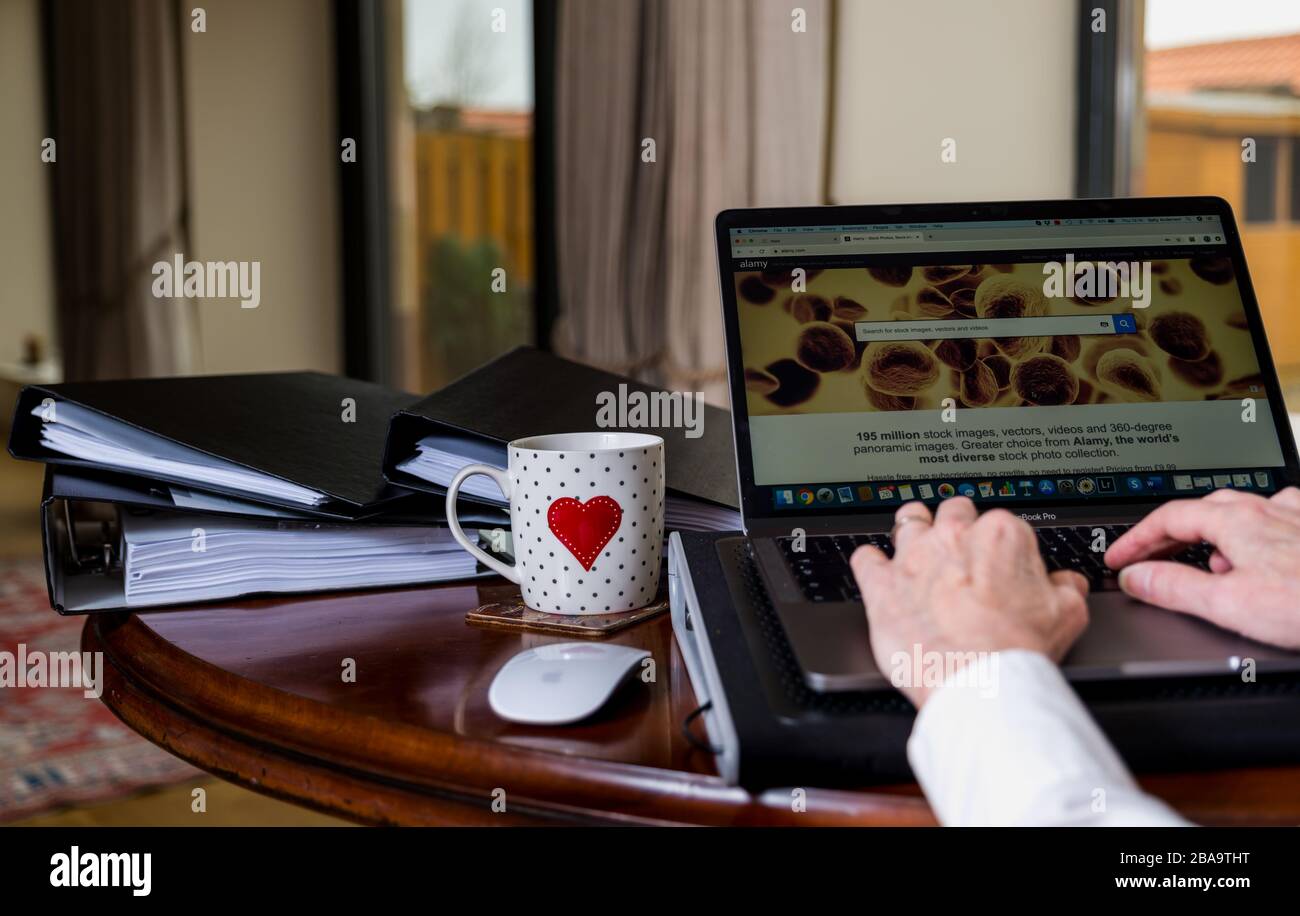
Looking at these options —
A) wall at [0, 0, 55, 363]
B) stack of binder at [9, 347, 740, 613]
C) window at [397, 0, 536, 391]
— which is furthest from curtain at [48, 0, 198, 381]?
stack of binder at [9, 347, 740, 613]

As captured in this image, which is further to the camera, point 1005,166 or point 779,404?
point 1005,166

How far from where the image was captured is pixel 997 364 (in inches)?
33.4

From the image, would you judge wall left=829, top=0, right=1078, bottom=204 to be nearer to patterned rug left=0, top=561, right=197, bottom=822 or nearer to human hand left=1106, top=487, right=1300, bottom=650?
human hand left=1106, top=487, right=1300, bottom=650

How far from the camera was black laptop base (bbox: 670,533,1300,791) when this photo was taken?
1.75 ft

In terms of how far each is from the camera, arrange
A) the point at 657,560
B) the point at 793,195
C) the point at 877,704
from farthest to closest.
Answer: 1. the point at 793,195
2. the point at 657,560
3. the point at 877,704

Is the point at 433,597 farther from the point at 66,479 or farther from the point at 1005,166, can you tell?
the point at 1005,166

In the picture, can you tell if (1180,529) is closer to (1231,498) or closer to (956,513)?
(1231,498)

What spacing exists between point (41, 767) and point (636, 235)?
1762 millimetres

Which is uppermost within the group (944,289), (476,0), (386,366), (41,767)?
(476,0)

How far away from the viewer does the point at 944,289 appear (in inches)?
33.8

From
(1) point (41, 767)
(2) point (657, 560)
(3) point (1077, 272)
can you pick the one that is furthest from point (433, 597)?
(1) point (41, 767)

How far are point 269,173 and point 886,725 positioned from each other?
398cm

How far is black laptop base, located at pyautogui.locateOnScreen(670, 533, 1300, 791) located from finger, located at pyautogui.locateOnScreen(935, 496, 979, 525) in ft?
0.36

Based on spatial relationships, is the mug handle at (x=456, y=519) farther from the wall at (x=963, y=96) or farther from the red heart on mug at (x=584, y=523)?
the wall at (x=963, y=96)
